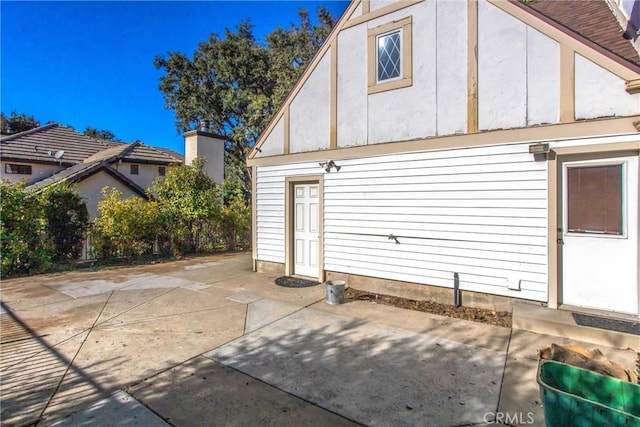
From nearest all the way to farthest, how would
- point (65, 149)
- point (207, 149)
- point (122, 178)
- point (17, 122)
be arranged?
point (207, 149)
point (122, 178)
point (65, 149)
point (17, 122)

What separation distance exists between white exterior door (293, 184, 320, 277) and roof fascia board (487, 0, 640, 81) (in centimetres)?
450

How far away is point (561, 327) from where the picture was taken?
4047mm

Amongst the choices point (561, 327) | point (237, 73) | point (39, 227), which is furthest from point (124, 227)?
point (237, 73)

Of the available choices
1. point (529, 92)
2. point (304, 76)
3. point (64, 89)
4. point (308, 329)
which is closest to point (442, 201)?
point (529, 92)

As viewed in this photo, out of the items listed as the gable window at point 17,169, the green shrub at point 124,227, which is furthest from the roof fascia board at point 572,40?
the gable window at point 17,169

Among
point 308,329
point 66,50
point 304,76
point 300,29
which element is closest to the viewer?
point 308,329

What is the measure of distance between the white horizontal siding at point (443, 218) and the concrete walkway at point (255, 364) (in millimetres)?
900

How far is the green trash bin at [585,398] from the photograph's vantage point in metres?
1.85

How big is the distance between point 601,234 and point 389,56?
438cm

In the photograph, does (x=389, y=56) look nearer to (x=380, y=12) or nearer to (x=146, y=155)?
(x=380, y=12)

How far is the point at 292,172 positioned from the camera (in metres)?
7.50

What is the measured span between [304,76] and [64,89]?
1782 centimetres

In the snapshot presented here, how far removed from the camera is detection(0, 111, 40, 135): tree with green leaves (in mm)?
36550

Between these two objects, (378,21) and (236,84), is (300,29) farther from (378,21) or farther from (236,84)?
(378,21)
